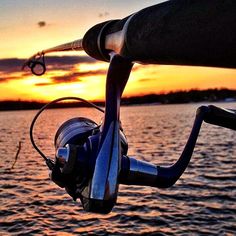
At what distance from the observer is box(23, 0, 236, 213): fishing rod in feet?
3.04

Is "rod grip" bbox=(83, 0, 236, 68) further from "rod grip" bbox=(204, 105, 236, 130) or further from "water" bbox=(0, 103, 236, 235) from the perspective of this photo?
"water" bbox=(0, 103, 236, 235)

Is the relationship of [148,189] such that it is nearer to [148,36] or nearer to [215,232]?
[215,232]

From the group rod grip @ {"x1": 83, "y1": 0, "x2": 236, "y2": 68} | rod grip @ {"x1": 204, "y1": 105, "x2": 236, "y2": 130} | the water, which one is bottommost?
the water

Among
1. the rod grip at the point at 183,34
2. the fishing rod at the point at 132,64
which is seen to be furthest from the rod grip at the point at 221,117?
the rod grip at the point at 183,34

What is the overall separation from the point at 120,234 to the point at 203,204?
17.7 ft

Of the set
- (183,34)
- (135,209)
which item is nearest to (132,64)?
(183,34)

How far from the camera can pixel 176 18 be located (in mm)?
1093

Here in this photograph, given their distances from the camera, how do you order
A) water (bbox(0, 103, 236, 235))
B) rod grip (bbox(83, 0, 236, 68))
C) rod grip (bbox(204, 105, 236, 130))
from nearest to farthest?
rod grip (bbox(83, 0, 236, 68)), rod grip (bbox(204, 105, 236, 130)), water (bbox(0, 103, 236, 235))

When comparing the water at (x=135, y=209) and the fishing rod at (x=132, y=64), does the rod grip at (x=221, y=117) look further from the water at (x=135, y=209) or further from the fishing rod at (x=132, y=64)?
the water at (x=135, y=209)

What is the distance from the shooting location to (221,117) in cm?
185

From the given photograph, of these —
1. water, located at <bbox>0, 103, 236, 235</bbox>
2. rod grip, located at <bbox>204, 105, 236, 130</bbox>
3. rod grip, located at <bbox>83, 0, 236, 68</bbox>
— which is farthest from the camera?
water, located at <bbox>0, 103, 236, 235</bbox>

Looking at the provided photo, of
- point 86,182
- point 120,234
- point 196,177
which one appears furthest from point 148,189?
point 86,182

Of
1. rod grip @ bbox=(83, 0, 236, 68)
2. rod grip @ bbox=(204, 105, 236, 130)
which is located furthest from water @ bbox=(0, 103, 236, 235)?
rod grip @ bbox=(83, 0, 236, 68)

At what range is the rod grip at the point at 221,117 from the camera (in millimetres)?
1809
